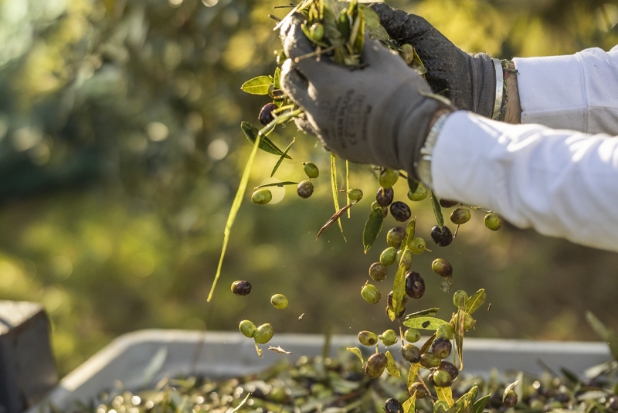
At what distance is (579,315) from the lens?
3.13 meters

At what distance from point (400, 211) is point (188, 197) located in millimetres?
1847

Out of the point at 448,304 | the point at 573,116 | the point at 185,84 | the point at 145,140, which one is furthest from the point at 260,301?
the point at 573,116

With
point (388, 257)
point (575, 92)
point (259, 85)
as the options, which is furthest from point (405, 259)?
point (575, 92)

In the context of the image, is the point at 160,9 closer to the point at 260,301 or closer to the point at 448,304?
the point at 260,301

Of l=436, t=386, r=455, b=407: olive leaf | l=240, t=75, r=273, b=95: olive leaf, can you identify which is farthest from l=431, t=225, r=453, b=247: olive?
l=240, t=75, r=273, b=95: olive leaf

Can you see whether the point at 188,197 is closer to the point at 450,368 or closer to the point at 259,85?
the point at 259,85

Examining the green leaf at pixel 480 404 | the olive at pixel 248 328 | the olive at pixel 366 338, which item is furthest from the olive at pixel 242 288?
the green leaf at pixel 480 404

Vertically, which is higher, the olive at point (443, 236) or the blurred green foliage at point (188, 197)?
the olive at point (443, 236)

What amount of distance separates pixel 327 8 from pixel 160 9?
130cm

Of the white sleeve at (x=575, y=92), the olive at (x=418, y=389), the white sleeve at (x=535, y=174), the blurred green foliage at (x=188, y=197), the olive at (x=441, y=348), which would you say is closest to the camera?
the white sleeve at (x=535, y=174)

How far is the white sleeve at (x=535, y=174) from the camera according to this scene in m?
0.82

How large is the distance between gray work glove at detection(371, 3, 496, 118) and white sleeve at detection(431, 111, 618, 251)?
320 mm

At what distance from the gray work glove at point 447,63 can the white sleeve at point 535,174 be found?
0.32 meters

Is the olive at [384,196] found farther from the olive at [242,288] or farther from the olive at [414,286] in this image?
the olive at [242,288]
